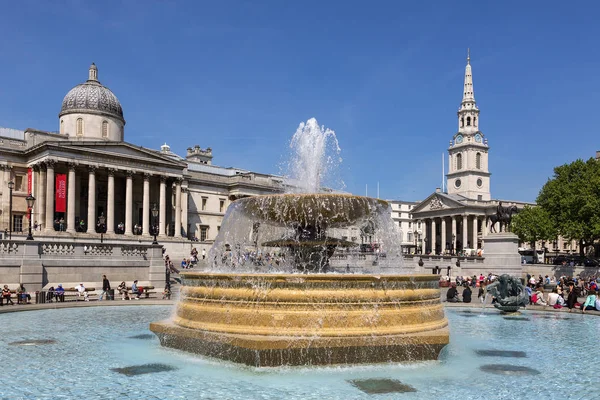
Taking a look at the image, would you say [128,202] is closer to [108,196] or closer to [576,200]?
[108,196]

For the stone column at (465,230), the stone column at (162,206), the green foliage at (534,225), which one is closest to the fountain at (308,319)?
the stone column at (162,206)

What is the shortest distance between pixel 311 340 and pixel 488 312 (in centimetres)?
1156

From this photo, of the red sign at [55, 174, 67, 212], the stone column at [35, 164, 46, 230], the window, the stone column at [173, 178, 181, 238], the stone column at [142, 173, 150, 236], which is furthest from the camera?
the stone column at [173, 178, 181, 238]

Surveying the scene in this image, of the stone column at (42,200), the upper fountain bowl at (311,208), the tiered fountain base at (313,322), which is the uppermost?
the stone column at (42,200)

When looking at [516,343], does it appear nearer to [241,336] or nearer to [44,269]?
[241,336]

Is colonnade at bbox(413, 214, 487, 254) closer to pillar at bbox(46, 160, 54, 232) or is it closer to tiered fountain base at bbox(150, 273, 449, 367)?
pillar at bbox(46, 160, 54, 232)

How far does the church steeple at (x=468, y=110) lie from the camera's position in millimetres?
117312

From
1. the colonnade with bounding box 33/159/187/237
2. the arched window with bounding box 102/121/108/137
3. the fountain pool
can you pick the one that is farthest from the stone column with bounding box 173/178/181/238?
the fountain pool

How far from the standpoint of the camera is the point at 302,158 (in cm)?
1496

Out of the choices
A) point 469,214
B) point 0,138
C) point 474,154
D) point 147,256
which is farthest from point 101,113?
point 474,154

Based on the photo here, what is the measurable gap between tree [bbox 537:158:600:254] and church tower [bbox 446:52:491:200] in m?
51.4

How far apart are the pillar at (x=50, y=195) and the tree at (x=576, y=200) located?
4842cm

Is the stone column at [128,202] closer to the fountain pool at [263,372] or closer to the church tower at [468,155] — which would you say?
the fountain pool at [263,372]

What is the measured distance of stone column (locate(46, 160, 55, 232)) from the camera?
5219 centimetres
